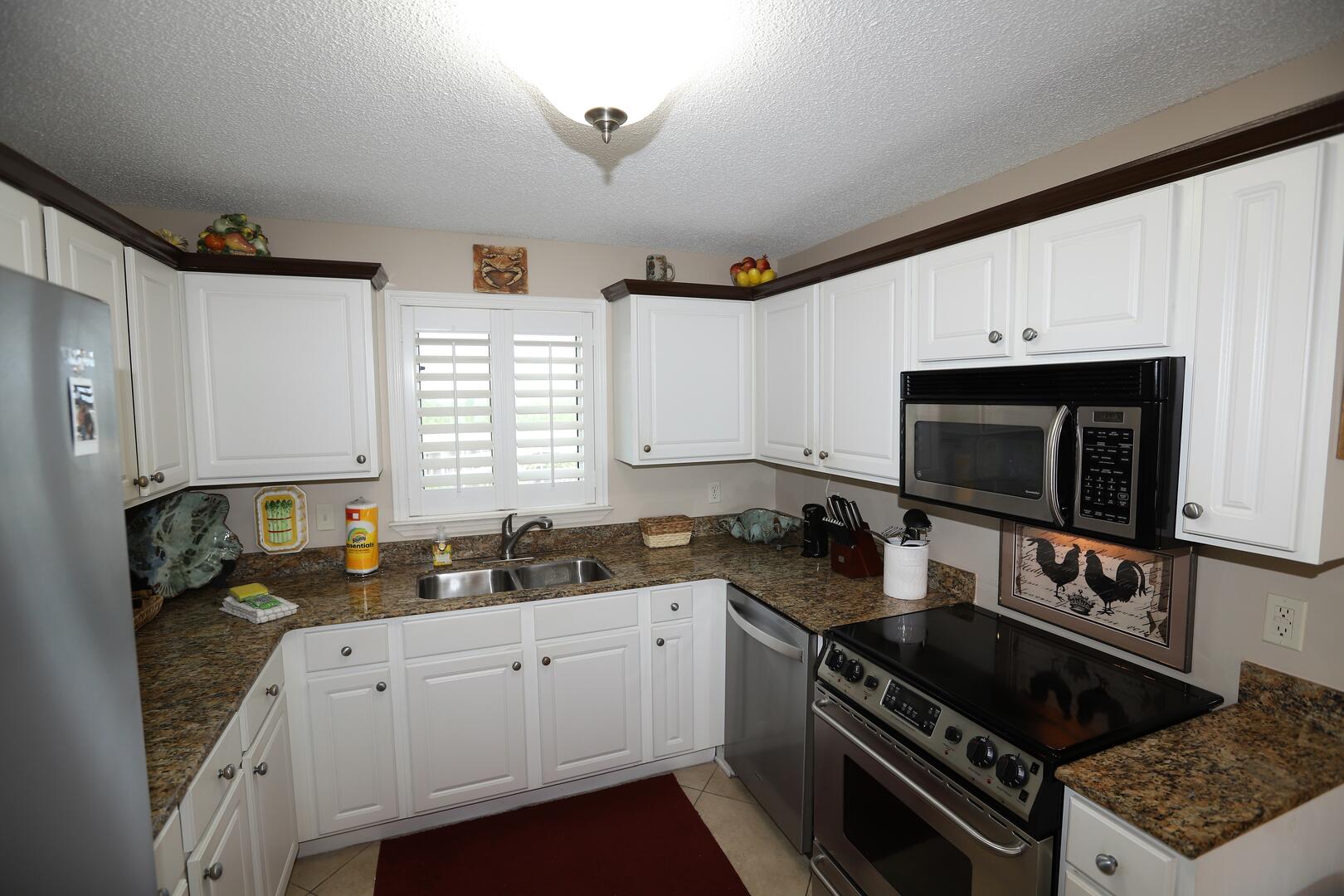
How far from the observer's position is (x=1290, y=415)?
123 centimetres

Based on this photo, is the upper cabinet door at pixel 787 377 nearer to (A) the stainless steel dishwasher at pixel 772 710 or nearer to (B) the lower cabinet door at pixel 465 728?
(A) the stainless steel dishwasher at pixel 772 710

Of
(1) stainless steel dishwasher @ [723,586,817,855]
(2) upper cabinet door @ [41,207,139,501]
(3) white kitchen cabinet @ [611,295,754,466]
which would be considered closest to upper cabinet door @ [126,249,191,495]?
(2) upper cabinet door @ [41,207,139,501]

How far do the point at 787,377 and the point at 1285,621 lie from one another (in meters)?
1.78

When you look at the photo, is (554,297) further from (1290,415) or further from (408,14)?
(1290,415)

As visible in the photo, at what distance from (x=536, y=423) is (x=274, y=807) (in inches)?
68.2

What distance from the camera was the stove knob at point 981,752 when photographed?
1.46m

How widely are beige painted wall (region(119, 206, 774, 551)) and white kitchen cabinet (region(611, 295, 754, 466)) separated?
0.23 m

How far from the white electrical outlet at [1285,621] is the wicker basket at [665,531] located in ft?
7.03

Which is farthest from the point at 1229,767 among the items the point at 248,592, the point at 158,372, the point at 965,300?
the point at 158,372

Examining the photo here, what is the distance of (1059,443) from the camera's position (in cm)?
159

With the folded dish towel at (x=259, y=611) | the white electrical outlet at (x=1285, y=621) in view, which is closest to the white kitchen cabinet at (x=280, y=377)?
the folded dish towel at (x=259, y=611)

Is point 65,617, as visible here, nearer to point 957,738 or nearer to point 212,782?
point 212,782

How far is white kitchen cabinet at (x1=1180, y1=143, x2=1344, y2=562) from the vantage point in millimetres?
1178

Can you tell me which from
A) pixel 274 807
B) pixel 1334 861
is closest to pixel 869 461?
pixel 1334 861
